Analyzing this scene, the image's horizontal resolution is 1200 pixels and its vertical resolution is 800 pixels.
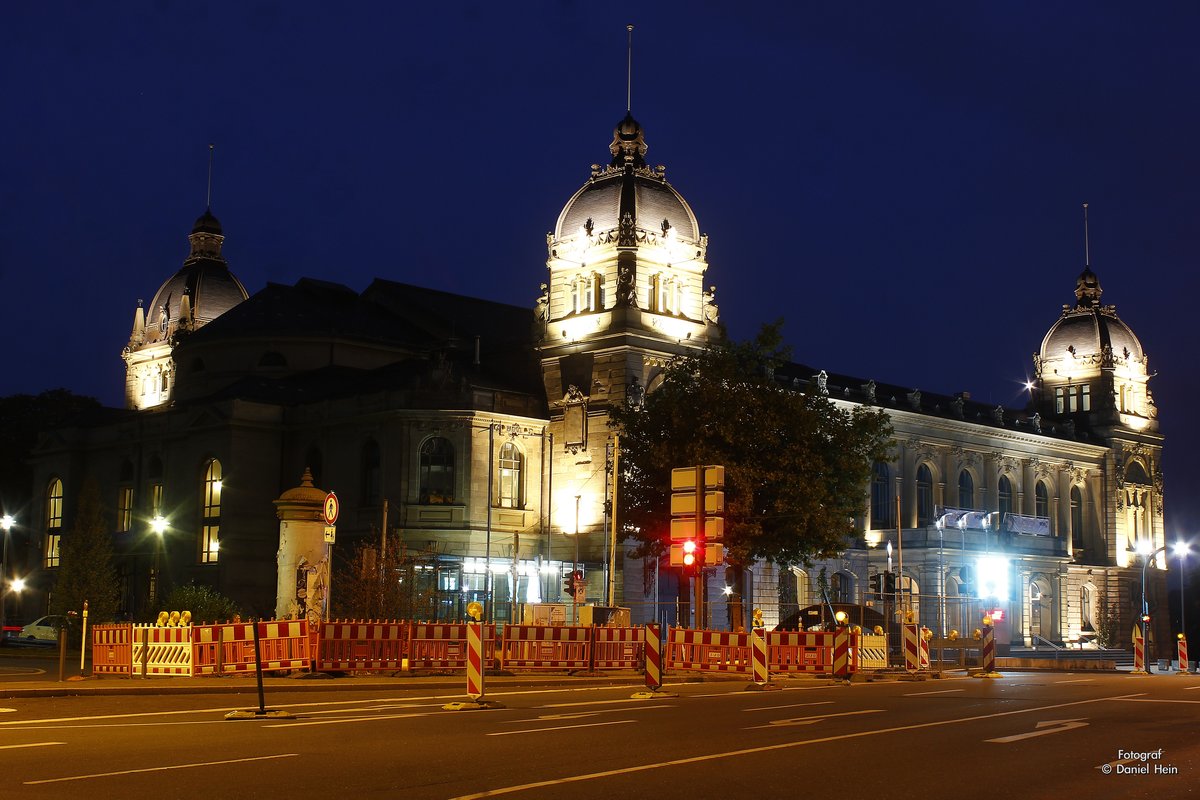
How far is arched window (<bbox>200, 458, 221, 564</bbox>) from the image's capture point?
3071 inches

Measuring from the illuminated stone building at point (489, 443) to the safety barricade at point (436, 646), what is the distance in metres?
21.5

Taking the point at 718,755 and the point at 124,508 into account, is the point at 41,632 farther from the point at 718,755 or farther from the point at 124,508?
the point at 718,755

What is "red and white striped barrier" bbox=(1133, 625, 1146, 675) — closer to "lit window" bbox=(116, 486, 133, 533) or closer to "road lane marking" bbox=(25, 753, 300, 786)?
"road lane marking" bbox=(25, 753, 300, 786)

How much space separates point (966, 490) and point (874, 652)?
59.8m

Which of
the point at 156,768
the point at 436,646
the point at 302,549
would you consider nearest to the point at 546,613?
the point at 436,646

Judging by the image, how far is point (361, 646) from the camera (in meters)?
33.2

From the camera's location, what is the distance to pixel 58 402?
10650cm

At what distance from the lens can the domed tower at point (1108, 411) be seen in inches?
4333

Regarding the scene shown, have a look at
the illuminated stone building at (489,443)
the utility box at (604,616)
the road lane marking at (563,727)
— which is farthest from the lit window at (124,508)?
the road lane marking at (563,727)

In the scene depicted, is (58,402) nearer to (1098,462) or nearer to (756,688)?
(1098,462)

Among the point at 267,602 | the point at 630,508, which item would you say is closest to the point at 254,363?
the point at 267,602

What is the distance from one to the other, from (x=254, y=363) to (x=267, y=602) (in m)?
16.2

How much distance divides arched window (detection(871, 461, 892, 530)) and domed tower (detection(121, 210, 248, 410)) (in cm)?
4384

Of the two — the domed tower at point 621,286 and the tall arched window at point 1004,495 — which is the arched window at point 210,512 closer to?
the domed tower at point 621,286
